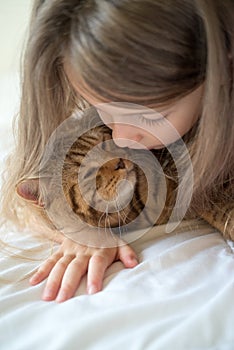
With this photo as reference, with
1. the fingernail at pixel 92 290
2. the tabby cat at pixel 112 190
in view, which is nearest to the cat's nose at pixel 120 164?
the tabby cat at pixel 112 190

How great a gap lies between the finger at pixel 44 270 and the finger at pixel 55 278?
1cm

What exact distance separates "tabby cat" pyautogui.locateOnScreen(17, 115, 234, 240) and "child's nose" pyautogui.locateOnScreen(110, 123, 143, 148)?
51mm

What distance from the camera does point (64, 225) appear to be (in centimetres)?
92

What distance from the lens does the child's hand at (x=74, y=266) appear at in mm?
766

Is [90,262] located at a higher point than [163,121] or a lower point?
lower

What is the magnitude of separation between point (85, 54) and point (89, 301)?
351 millimetres

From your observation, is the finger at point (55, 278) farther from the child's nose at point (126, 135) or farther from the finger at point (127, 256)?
the child's nose at point (126, 135)

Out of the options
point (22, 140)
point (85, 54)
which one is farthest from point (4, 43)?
point (85, 54)

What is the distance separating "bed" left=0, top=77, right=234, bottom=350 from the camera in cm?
64

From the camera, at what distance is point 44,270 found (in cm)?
82

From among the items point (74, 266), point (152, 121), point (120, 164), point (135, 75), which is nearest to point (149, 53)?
point (135, 75)

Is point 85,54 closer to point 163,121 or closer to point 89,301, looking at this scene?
point 163,121

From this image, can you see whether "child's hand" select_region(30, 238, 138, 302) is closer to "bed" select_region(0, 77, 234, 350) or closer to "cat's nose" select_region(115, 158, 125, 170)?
"bed" select_region(0, 77, 234, 350)

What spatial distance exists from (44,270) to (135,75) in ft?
1.16
